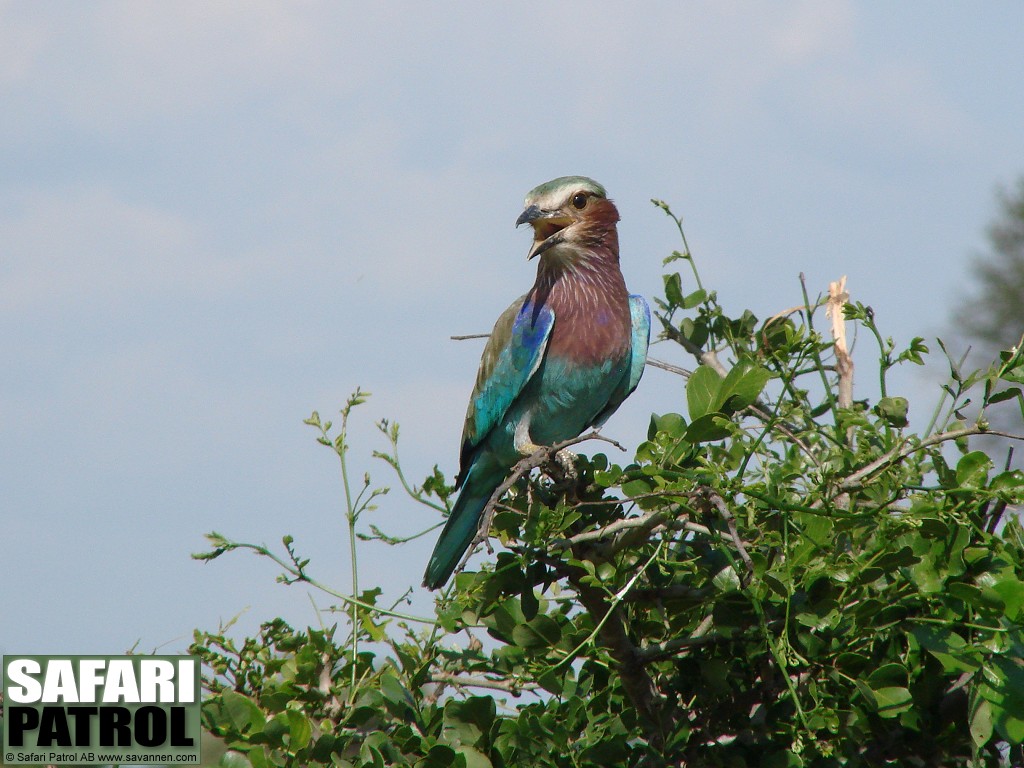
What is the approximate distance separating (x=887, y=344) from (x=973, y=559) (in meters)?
0.50

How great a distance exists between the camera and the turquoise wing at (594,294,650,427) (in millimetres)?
4453

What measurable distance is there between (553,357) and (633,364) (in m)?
0.38

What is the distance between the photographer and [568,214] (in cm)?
438

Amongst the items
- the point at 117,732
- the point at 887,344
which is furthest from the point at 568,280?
the point at 117,732

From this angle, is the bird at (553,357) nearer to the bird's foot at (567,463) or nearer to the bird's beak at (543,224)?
the bird's beak at (543,224)

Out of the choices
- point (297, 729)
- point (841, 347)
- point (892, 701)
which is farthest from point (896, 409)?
point (297, 729)

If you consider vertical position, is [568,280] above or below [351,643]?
above

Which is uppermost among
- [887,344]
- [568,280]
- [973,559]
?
[568,280]

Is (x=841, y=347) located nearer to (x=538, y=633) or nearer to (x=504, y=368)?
(x=538, y=633)

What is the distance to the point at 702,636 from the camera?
96.7 inches

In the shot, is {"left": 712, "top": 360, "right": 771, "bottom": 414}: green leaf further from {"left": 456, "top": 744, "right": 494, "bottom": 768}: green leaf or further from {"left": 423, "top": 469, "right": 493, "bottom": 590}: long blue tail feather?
{"left": 423, "top": 469, "right": 493, "bottom": 590}: long blue tail feather

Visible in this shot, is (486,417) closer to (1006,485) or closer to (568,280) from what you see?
(568,280)

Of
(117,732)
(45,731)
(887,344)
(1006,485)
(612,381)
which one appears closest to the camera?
(1006,485)

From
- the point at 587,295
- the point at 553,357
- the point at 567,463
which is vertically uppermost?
the point at 587,295
